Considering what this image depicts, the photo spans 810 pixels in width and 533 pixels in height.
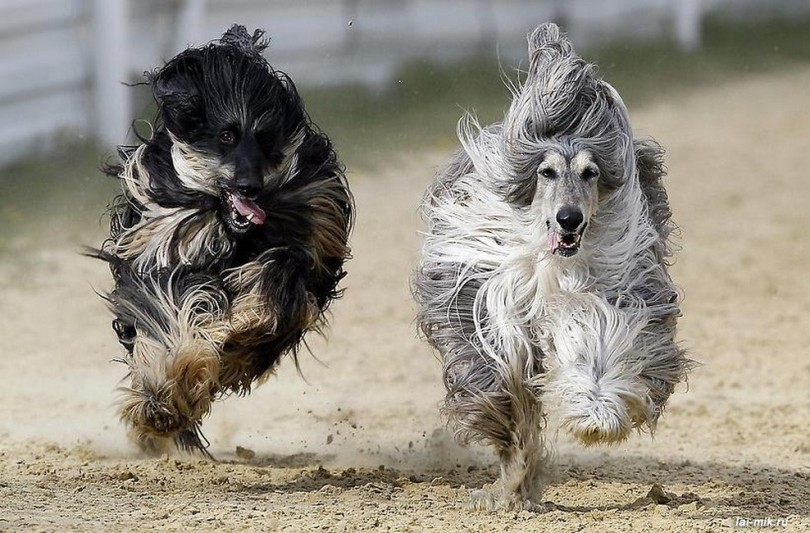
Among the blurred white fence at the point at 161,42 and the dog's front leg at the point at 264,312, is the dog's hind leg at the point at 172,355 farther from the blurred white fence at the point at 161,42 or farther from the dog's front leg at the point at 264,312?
the blurred white fence at the point at 161,42

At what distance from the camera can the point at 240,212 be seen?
13.9 feet

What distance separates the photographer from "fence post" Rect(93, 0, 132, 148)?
9109mm

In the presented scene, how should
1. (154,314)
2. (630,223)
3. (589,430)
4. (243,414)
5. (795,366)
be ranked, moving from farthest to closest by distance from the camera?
1. (795,366)
2. (243,414)
3. (154,314)
4. (630,223)
5. (589,430)

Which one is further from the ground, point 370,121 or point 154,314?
point 370,121

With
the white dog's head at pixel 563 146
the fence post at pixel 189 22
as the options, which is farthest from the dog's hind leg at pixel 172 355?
the fence post at pixel 189 22

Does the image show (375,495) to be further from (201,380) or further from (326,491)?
(201,380)

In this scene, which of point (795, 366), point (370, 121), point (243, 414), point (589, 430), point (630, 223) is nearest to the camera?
point (589, 430)

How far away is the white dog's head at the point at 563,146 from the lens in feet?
12.7

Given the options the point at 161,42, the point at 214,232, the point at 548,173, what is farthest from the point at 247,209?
the point at 161,42

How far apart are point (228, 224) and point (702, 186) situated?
6.97m

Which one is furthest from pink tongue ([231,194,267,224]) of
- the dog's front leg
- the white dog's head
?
the white dog's head

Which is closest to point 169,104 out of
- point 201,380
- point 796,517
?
point 201,380

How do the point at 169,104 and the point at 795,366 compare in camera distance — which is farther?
the point at 795,366

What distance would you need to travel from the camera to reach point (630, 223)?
160 inches
